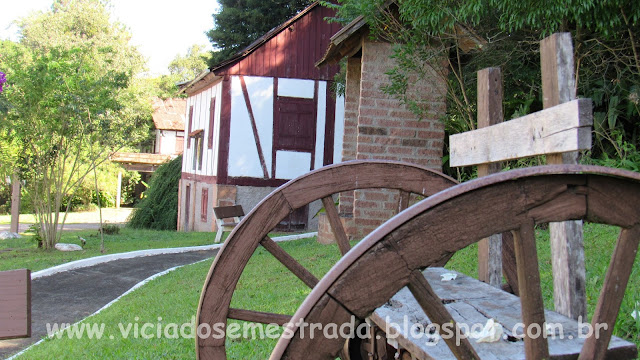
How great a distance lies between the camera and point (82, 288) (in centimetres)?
881

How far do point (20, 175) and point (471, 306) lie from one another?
1374 centimetres

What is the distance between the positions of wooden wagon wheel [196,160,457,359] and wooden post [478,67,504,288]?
1.22 ft

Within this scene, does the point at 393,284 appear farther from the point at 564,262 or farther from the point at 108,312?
the point at 108,312

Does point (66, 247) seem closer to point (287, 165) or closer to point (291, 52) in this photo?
point (287, 165)

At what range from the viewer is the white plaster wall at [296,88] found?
17375mm

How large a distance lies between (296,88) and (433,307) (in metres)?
16.1

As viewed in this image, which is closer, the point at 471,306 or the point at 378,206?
the point at 471,306

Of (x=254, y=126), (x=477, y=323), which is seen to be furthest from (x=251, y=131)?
(x=477, y=323)

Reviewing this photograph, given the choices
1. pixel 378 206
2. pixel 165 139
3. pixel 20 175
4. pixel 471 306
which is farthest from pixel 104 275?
pixel 165 139

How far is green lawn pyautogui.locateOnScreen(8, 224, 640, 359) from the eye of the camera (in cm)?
434

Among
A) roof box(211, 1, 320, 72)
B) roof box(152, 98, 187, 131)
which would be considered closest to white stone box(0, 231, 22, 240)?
roof box(211, 1, 320, 72)

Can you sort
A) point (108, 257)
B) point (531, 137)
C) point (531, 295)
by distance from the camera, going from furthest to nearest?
point (108, 257) < point (531, 137) < point (531, 295)

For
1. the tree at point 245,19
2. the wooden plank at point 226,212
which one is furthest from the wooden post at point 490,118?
the tree at point 245,19

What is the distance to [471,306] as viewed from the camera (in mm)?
2387
